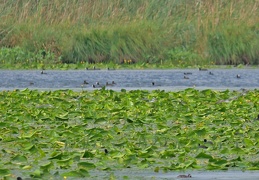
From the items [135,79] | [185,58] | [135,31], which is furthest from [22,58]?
[135,79]

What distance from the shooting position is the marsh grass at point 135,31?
21.9m

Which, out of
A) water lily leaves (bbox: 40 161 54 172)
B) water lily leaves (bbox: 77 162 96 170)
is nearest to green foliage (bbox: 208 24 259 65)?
water lily leaves (bbox: 77 162 96 170)

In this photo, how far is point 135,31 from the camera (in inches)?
878

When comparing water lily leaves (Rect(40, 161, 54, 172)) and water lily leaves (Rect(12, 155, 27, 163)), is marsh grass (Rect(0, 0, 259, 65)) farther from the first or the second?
water lily leaves (Rect(40, 161, 54, 172))

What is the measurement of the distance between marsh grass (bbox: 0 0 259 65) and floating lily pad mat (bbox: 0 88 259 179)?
7976 millimetres

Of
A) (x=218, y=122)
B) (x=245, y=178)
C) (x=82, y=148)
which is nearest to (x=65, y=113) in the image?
(x=218, y=122)

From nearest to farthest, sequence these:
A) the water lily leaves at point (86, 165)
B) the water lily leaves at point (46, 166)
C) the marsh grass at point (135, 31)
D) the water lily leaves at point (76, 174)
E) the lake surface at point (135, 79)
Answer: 1. the water lily leaves at point (76, 174)
2. the water lily leaves at point (46, 166)
3. the water lily leaves at point (86, 165)
4. the lake surface at point (135, 79)
5. the marsh grass at point (135, 31)

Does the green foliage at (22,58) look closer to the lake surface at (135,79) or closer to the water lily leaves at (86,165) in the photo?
the lake surface at (135,79)

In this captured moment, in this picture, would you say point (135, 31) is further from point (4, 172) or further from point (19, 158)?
point (4, 172)

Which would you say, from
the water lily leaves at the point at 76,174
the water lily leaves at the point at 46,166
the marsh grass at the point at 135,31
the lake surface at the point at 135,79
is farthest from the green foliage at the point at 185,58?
the water lily leaves at the point at 76,174

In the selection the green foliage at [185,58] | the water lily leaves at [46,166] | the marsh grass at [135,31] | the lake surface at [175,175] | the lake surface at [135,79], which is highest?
the marsh grass at [135,31]

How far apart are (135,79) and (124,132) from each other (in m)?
8.77

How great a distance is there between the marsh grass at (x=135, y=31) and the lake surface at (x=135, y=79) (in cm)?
145

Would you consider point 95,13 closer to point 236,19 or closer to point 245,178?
point 236,19
